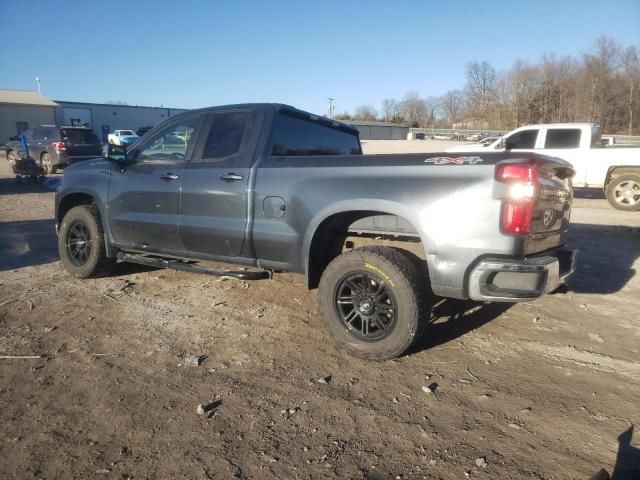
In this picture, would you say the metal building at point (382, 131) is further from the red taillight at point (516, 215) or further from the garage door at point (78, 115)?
the red taillight at point (516, 215)

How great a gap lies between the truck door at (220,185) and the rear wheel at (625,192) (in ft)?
33.1

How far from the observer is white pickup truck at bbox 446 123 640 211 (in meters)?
10.6

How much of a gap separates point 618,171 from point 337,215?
33.6ft

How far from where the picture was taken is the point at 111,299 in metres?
4.58

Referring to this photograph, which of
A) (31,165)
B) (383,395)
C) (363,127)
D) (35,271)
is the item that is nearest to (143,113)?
(363,127)

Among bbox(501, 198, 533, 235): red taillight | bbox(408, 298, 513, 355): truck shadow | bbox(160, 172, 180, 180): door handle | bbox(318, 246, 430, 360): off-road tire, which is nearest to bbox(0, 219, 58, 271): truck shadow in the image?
bbox(160, 172, 180, 180): door handle

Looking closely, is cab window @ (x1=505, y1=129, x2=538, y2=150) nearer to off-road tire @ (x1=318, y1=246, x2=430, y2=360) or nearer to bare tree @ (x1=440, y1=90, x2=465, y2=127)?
off-road tire @ (x1=318, y1=246, x2=430, y2=360)

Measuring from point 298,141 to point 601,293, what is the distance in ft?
12.3

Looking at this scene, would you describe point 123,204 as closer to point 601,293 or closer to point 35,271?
point 35,271

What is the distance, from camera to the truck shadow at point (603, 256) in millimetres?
5207

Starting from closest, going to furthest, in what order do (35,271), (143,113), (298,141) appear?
1. (298,141)
2. (35,271)
3. (143,113)

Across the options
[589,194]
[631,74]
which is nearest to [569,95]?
[631,74]

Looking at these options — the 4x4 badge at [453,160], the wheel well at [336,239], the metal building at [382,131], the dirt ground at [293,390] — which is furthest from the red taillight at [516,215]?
the metal building at [382,131]

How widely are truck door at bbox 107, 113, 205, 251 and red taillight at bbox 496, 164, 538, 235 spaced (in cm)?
292
